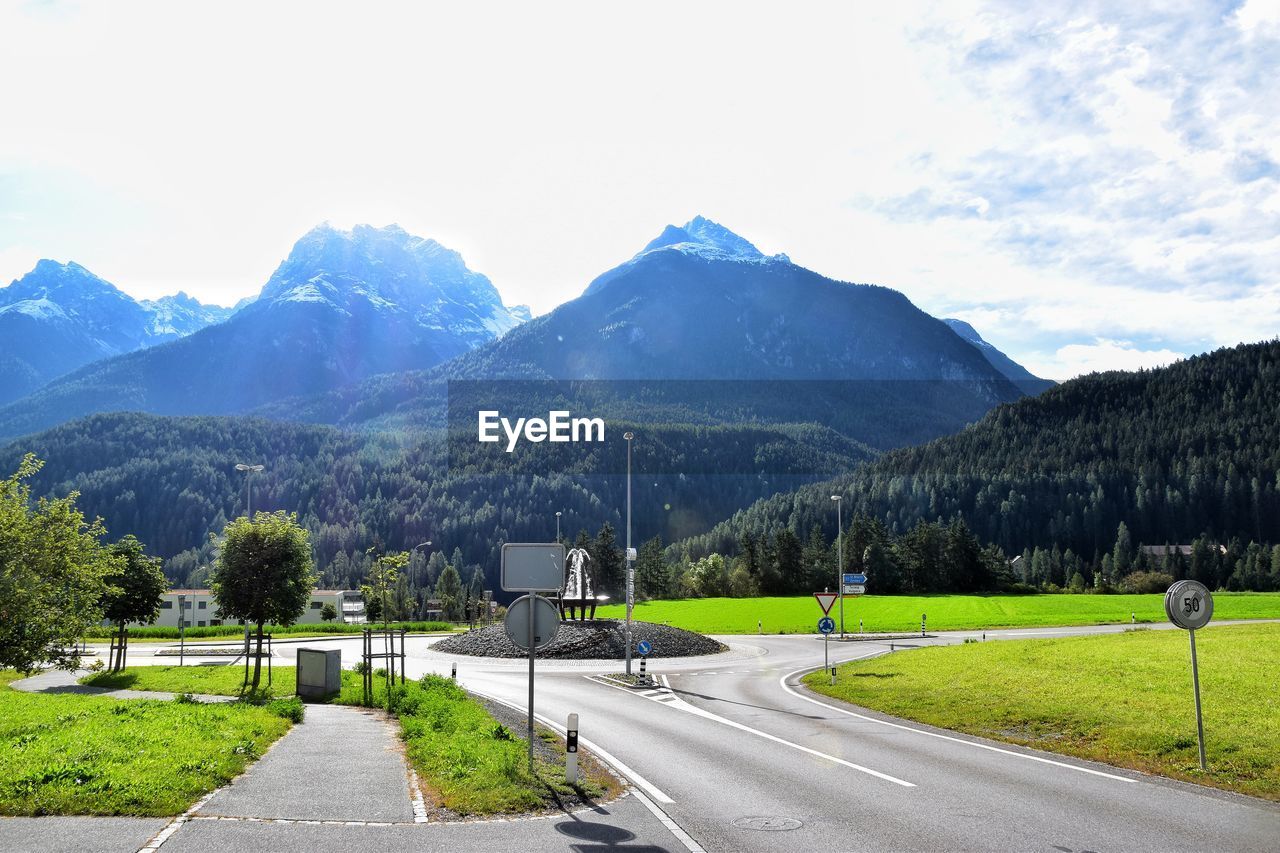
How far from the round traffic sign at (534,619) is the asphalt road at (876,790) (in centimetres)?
271

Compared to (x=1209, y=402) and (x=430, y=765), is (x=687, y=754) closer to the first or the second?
(x=430, y=765)

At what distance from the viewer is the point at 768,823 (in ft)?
35.4

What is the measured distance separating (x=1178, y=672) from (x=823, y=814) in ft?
57.6

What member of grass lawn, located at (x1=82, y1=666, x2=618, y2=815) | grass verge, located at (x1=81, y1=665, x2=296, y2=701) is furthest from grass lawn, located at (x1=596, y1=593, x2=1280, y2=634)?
grass lawn, located at (x1=82, y1=666, x2=618, y2=815)

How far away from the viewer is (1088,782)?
13.3m

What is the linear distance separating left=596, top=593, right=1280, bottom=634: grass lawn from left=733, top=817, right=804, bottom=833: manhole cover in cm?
5752

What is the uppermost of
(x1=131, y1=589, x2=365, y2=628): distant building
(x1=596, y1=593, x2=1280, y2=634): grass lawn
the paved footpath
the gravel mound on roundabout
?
the paved footpath

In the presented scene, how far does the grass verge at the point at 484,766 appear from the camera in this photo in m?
11.6

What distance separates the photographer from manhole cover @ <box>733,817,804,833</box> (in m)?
10.5

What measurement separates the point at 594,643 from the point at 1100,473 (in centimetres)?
14748

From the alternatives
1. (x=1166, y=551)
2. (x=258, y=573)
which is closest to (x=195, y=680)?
(x=258, y=573)

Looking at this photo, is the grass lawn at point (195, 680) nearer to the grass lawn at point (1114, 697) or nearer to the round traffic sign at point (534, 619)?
the round traffic sign at point (534, 619)

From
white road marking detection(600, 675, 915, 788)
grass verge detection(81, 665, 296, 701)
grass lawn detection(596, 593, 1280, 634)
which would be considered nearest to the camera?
white road marking detection(600, 675, 915, 788)

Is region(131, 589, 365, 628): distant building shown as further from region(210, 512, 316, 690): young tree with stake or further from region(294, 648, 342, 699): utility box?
region(294, 648, 342, 699): utility box
